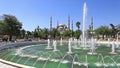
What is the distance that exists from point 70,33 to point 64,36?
424cm

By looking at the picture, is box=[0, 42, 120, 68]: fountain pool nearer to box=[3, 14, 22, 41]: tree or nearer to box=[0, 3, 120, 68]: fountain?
box=[0, 3, 120, 68]: fountain

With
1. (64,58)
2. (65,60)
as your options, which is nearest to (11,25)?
(64,58)

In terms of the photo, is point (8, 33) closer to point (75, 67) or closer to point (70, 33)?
point (70, 33)

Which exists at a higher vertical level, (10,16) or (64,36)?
(10,16)

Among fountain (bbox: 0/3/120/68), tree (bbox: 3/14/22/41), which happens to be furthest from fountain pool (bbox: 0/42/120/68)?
tree (bbox: 3/14/22/41)

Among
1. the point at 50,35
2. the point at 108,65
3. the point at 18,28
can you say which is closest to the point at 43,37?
the point at 50,35

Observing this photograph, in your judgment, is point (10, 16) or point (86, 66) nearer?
point (86, 66)

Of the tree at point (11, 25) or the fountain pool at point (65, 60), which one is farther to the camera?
the tree at point (11, 25)

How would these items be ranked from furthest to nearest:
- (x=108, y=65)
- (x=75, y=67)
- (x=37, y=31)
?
(x=37, y=31) < (x=108, y=65) < (x=75, y=67)

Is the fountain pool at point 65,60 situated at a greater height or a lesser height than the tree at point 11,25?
lesser

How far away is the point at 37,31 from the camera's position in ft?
297

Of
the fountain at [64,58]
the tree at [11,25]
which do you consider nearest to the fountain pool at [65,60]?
the fountain at [64,58]

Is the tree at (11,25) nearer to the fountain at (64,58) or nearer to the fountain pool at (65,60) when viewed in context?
the fountain at (64,58)

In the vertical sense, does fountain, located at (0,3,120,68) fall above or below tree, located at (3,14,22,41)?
below
